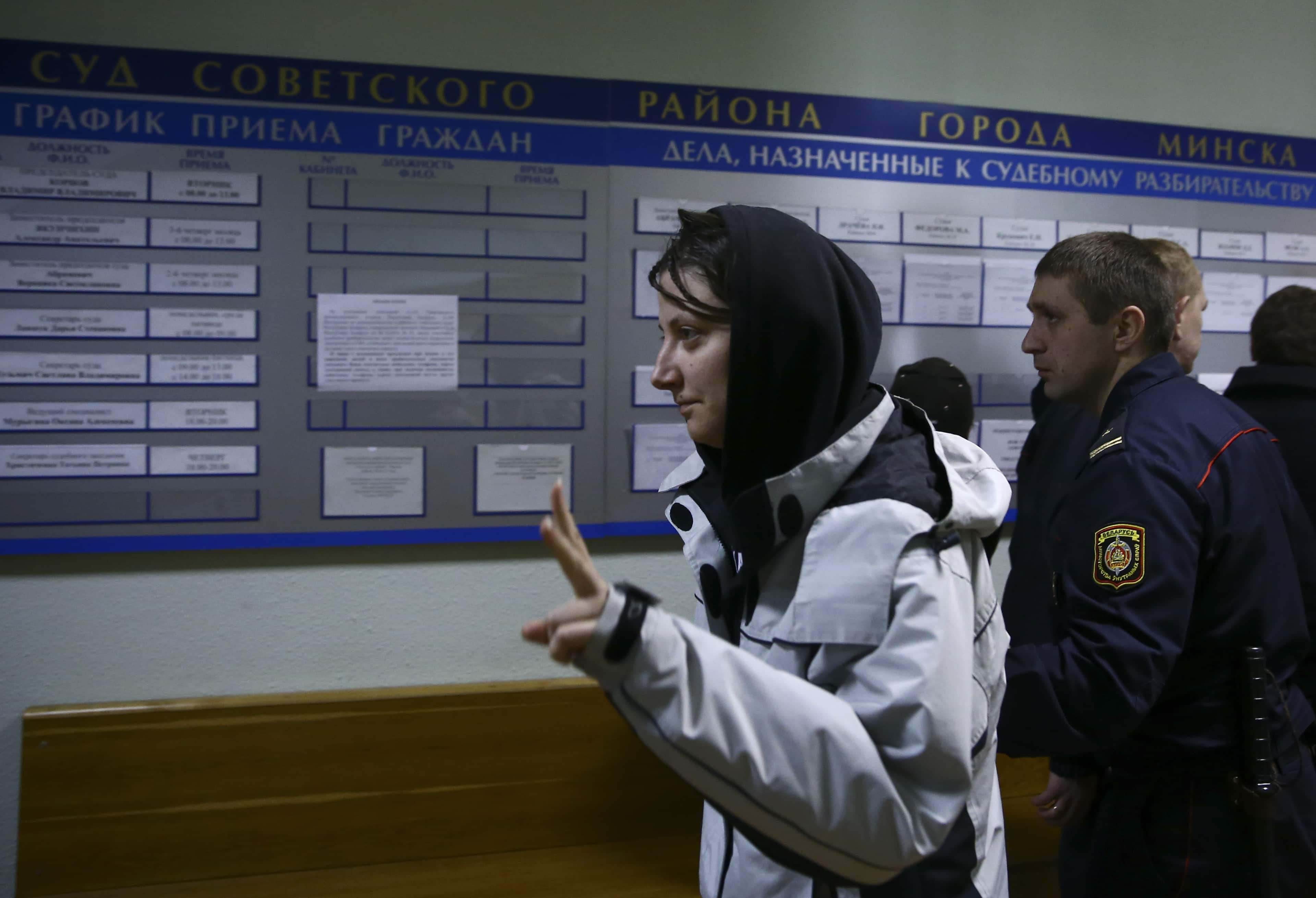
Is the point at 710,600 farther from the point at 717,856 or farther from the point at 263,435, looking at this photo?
the point at 263,435

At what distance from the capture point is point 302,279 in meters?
2.07

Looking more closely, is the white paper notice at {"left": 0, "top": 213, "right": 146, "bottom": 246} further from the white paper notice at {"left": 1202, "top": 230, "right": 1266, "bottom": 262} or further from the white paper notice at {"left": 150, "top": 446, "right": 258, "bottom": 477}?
the white paper notice at {"left": 1202, "top": 230, "right": 1266, "bottom": 262}

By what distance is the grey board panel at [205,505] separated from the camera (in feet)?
6.67

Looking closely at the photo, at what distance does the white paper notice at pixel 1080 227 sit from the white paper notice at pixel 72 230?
236 cm

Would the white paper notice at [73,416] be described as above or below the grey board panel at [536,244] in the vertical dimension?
below

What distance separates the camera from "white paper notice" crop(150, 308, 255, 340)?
202 centimetres

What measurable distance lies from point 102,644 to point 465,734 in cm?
84

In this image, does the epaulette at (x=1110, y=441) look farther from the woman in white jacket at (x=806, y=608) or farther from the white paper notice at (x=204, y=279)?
the white paper notice at (x=204, y=279)

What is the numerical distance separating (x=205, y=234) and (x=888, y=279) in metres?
1.69

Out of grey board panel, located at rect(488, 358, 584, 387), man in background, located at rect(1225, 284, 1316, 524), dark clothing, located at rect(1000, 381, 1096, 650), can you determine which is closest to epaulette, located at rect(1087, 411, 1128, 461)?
dark clothing, located at rect(1000, 381, 1096, 650)

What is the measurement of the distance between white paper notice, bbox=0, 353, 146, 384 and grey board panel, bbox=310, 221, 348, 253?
0.46m

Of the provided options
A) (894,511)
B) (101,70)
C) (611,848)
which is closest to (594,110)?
(101,70)

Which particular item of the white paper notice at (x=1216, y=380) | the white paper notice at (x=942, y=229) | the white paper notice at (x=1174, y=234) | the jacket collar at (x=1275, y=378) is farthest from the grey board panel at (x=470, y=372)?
the white paper notice at (x=1216, y=380)

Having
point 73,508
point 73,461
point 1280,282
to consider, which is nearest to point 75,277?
point 73,461
